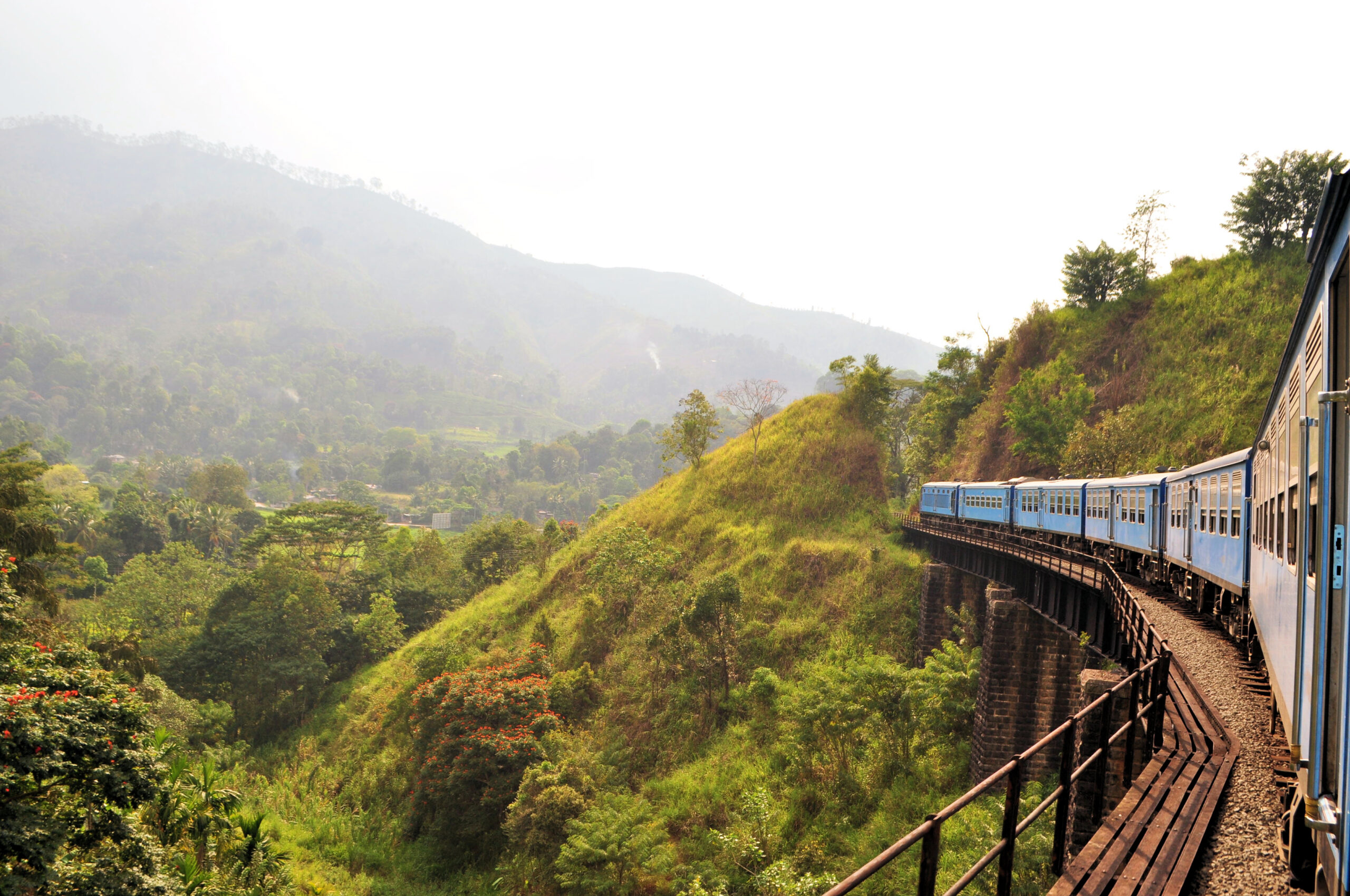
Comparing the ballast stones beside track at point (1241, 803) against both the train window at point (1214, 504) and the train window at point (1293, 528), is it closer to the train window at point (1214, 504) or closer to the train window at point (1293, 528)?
the train window at point (1293, 528)

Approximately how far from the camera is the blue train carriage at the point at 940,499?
1297 inches

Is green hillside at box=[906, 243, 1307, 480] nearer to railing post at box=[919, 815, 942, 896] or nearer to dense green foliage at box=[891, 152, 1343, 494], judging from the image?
dense green foliage at box=[891, 152, 1343, 494]

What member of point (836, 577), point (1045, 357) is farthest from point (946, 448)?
point (836, 577)

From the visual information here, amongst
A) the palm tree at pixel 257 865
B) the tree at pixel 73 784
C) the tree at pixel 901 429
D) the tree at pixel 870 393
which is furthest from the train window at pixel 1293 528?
the tree at pixel 901 429

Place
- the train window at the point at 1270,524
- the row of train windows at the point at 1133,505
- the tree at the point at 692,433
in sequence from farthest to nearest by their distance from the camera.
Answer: the tree at the point at 692,433, the row of train windows at the point at 1133,505, the train window at the point at 1270,524

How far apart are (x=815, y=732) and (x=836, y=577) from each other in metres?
10.1

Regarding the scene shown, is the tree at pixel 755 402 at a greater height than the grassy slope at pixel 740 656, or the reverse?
the tree at pixel 755 402

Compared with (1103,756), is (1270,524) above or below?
above

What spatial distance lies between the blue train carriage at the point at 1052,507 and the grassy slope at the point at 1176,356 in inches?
454

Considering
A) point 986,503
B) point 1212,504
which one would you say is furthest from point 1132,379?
point 1212,504

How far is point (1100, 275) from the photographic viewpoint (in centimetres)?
4347

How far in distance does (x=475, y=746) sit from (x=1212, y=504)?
2040 centimetres

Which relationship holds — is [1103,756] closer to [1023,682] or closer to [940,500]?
[1023,682]

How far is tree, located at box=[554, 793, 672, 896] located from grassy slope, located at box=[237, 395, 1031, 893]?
1.62 metres
